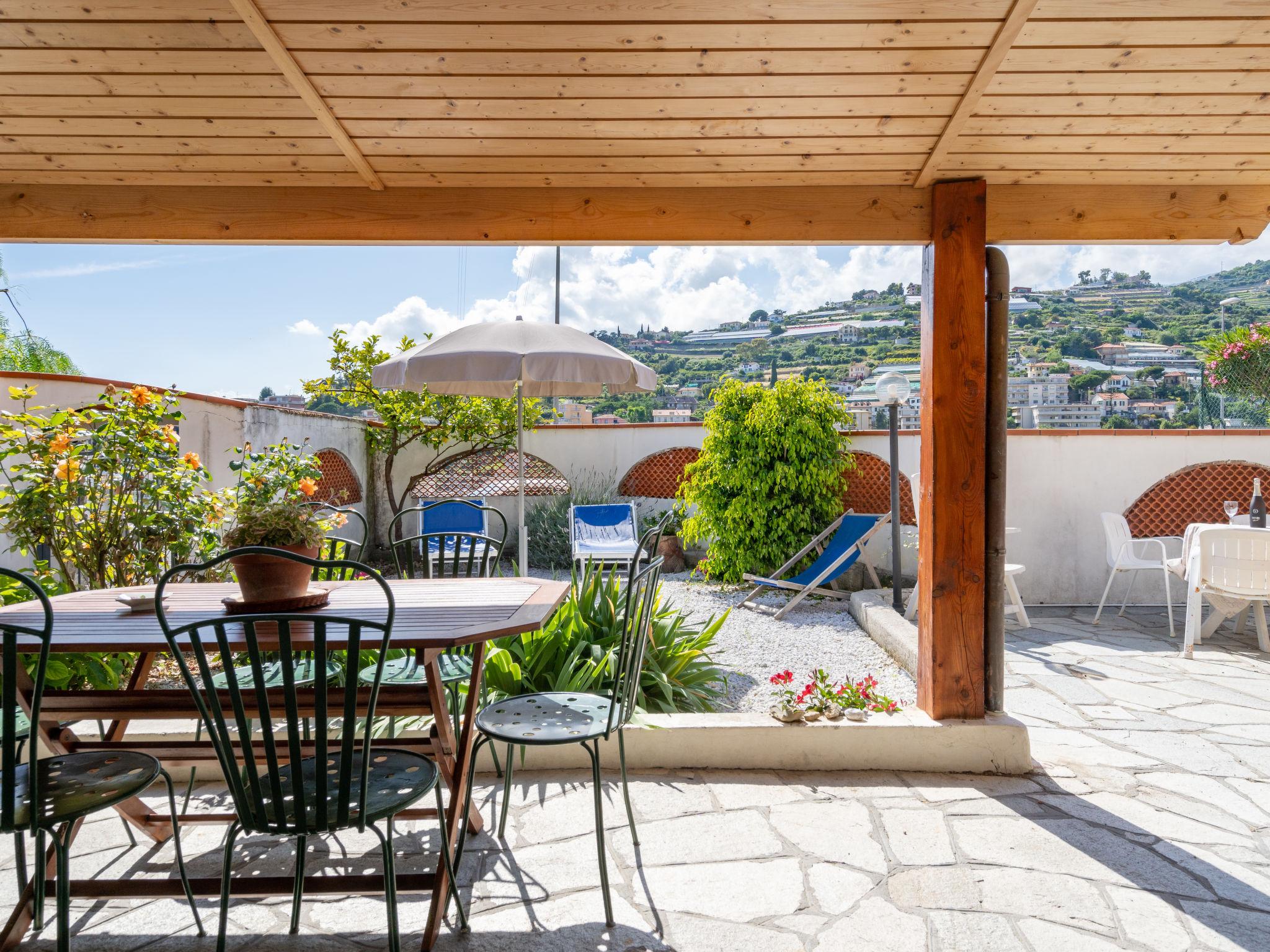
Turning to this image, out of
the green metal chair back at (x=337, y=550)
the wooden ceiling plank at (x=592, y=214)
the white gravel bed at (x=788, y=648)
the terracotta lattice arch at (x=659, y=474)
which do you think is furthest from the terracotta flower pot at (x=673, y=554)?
the wooden ceiling plank at (x=592, y=214)

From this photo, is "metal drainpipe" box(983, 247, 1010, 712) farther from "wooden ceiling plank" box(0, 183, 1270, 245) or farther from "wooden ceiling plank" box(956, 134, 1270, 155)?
"wooden ceiling plank" box(956, 134, 1270, 155)

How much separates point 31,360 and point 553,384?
32.4 ft

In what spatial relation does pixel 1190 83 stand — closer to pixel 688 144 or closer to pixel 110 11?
pixel 688 144

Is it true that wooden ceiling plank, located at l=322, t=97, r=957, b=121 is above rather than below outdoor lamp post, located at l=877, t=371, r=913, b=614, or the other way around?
above

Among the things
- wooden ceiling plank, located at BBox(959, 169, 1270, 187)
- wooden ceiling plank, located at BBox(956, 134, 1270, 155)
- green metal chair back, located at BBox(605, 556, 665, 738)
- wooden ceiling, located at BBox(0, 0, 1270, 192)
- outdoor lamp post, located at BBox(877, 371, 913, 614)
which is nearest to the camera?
wooden ceiling, located at BBox(0, 0, 1270, 192)

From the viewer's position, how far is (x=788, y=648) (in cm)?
491

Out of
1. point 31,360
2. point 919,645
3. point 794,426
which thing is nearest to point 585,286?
point 31,360

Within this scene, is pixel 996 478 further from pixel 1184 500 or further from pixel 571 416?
pixel 571 416

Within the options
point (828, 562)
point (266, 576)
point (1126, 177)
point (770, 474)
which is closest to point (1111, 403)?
point (770, 474)

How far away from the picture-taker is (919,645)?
3.03m

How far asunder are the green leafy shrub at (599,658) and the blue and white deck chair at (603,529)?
3.20 m

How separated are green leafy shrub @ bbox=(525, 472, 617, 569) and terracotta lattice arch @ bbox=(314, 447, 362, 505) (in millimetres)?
1676

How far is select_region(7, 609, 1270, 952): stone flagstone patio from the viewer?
1.87 m

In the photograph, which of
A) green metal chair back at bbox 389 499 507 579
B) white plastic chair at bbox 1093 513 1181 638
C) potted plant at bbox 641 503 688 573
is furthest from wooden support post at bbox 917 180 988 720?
potted plant at bbox 641 503 688 573
